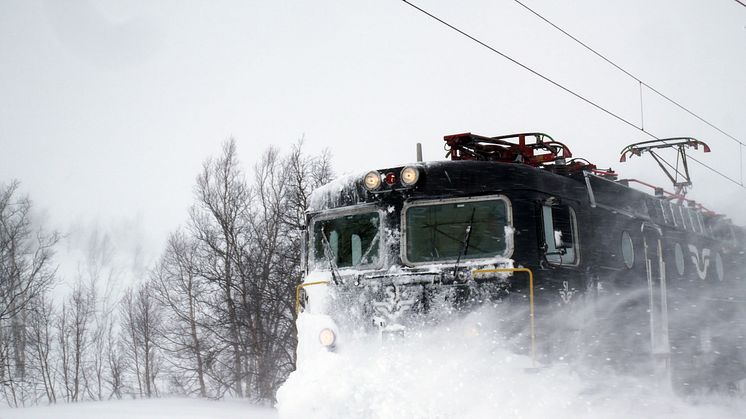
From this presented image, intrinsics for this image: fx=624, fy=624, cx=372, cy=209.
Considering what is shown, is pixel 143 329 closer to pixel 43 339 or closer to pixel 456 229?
pixel 43 339

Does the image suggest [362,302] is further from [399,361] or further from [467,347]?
[467,347]

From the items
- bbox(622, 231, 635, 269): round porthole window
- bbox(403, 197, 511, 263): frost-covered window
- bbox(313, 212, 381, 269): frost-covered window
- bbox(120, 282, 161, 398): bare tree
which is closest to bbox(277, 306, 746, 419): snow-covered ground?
bbox(403, 197, 511, 263): frost-covered window

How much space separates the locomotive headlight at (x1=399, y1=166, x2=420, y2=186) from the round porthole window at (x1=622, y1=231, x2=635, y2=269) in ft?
9.33

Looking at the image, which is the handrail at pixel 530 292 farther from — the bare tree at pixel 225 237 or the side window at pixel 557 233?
the bare tree at pixel 225 237

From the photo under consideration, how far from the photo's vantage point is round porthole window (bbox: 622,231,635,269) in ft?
24.3

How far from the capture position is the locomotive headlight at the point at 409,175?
635 centimetres

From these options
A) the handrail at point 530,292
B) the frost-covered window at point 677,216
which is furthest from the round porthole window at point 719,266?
the handrail at point 530,292

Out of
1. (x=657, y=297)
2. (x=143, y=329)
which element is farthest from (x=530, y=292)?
(x=143, y=329)

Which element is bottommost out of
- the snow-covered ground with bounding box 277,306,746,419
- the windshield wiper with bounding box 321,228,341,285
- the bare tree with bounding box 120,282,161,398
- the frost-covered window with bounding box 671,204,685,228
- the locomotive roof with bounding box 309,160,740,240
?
the bare tree with bounding box 120,282,161,398

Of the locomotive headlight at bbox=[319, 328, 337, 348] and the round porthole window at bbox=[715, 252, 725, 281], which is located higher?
the round porthole window at bbox=[715, 252, 725, 281]

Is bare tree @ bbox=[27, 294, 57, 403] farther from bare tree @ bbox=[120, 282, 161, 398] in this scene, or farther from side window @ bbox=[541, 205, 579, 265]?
side window @ bbox=[541, 205, 579, 265]

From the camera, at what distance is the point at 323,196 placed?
23.8ft

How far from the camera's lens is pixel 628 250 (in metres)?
7.52

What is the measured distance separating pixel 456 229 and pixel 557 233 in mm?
996
